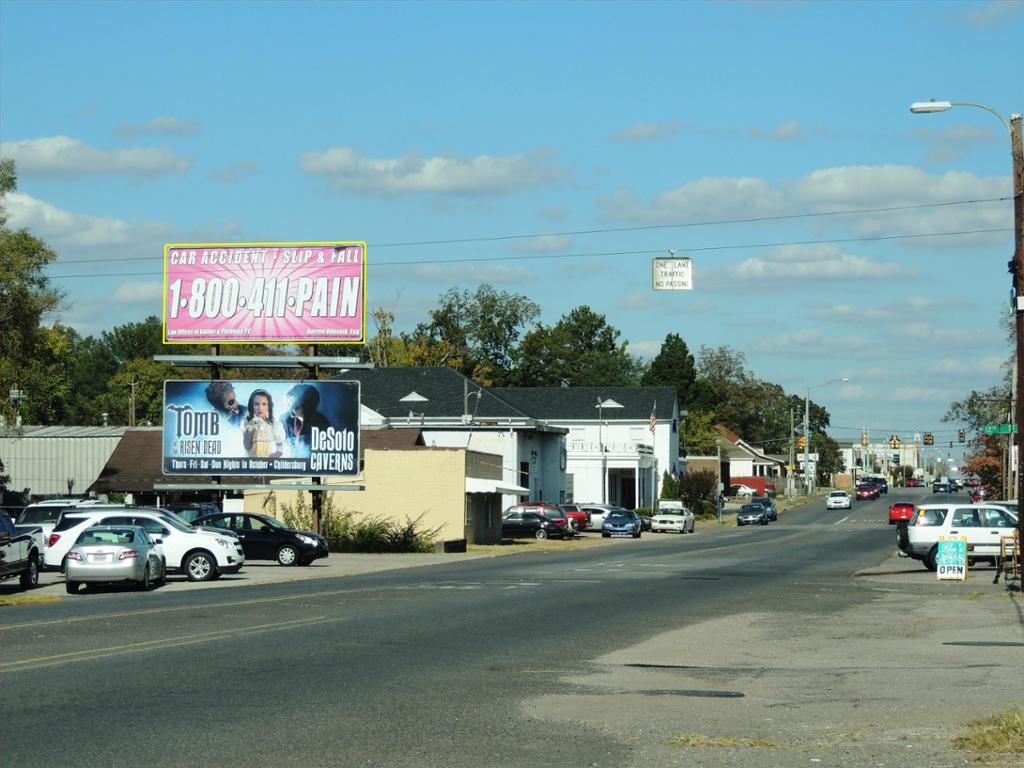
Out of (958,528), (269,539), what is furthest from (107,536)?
(958,528)

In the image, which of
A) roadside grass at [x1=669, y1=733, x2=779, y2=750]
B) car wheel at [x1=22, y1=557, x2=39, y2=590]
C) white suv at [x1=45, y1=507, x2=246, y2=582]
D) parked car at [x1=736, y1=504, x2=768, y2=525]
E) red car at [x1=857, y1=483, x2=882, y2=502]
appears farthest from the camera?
red car at [x1=857, y1=483, x2=882, y2=502]

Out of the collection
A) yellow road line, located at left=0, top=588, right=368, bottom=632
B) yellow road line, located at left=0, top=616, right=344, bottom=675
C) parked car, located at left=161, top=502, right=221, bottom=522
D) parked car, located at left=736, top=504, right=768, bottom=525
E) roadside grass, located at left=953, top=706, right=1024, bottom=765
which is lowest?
parked car, located at left=736, top=504, right=768, bottom=525

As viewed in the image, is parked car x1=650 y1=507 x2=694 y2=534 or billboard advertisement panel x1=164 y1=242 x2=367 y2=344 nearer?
billboard advertisement panel x1=164 y1=242 x2=367 y2=344

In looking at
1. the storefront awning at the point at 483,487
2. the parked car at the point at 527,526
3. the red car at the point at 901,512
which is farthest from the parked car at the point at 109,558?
the red car at the point at 901,512

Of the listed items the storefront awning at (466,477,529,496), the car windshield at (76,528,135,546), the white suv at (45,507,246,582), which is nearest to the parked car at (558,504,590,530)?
the storefront awning at (466,477,529,496)

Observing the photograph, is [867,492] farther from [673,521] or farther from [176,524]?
[176,524]

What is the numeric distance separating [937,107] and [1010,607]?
964 cm

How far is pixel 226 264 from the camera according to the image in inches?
2005

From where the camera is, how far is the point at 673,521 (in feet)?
253

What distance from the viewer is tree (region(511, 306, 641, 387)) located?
14662 centimetres

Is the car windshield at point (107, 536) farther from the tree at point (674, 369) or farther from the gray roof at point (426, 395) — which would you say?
the tree at point (674, 369)

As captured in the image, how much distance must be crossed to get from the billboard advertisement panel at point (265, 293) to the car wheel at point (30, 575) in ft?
68.1

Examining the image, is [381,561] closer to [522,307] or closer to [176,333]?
[176,333]

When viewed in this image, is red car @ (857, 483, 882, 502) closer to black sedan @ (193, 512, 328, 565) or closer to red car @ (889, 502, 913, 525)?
red car @ (889, 502, 913, 525)
